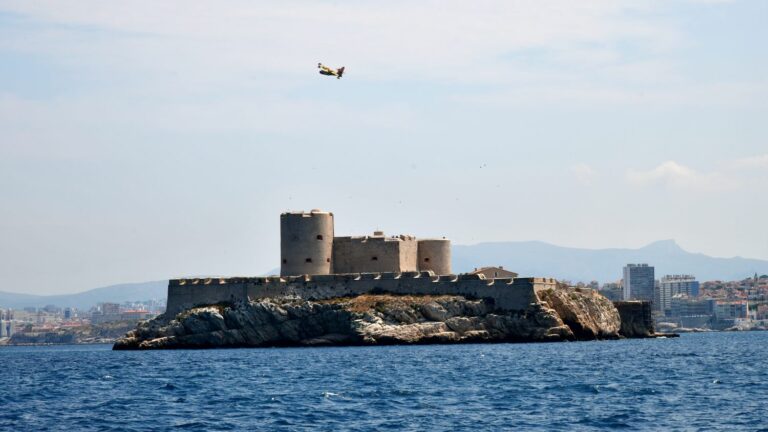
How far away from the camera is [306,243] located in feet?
308

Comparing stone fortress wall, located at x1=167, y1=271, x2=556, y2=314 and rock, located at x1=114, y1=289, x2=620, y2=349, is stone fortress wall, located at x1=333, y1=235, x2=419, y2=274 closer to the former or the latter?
stone fortress wall, located at x1=167, y1=271, x2=556, y2=314

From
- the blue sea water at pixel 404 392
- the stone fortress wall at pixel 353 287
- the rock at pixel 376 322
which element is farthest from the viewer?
the stone fortress wall at pixel 353 287

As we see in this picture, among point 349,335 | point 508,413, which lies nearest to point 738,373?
point 508,413

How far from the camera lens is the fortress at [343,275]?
86.7 meters

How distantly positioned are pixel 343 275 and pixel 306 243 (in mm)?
5626

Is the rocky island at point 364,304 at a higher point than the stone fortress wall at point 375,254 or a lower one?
lower

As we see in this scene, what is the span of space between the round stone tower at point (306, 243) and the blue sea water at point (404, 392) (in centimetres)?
2208

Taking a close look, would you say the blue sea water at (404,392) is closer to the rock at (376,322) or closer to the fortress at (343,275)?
the rock at (376,322)

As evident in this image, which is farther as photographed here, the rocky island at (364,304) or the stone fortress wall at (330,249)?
the stone fortress wall at (330,249)

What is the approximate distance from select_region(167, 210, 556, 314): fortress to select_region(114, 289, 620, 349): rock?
3.55ft

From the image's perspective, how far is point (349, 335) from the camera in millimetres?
84750

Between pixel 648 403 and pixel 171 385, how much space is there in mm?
19223

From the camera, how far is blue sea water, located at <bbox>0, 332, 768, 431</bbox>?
3753 cm

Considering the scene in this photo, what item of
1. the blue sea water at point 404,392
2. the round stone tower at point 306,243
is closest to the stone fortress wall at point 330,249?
the round stone tower at point 306,243
